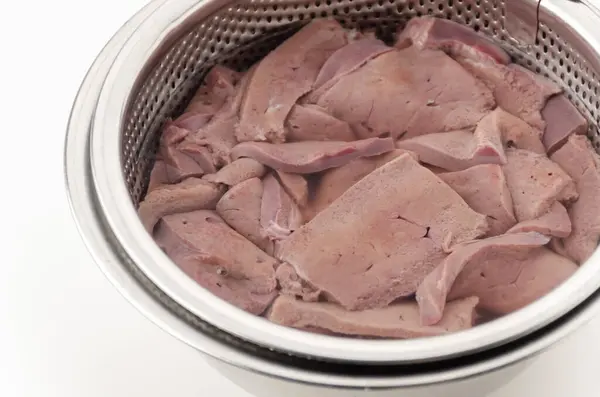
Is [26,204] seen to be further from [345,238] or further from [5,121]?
[345,238]

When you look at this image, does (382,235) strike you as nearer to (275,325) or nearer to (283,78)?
(275,325)

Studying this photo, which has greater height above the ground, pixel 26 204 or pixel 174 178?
pixel 174 178

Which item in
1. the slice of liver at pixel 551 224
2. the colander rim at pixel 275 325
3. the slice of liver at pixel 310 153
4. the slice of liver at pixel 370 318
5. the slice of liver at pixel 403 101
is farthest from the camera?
the slice of liver at pixel 403 101

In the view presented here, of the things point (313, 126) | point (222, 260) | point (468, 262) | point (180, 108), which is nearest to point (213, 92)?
point (180, 108)

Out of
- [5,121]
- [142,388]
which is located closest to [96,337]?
[142,388]

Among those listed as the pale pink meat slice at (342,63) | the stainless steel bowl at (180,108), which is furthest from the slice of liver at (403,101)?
the stainless steel bowl at (180,108)

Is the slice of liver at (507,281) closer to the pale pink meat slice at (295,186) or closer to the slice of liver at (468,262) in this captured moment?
the slice of liver at (468,262)

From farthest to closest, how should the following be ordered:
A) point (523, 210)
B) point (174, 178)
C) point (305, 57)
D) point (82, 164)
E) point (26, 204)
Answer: point (26, 204), point (305, 57), point (174, 178), point (523, 210), point (82, 164)

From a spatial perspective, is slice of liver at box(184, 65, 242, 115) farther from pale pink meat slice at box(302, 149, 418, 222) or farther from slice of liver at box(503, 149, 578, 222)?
slice of liver at box(503, 149, 578, 222)
